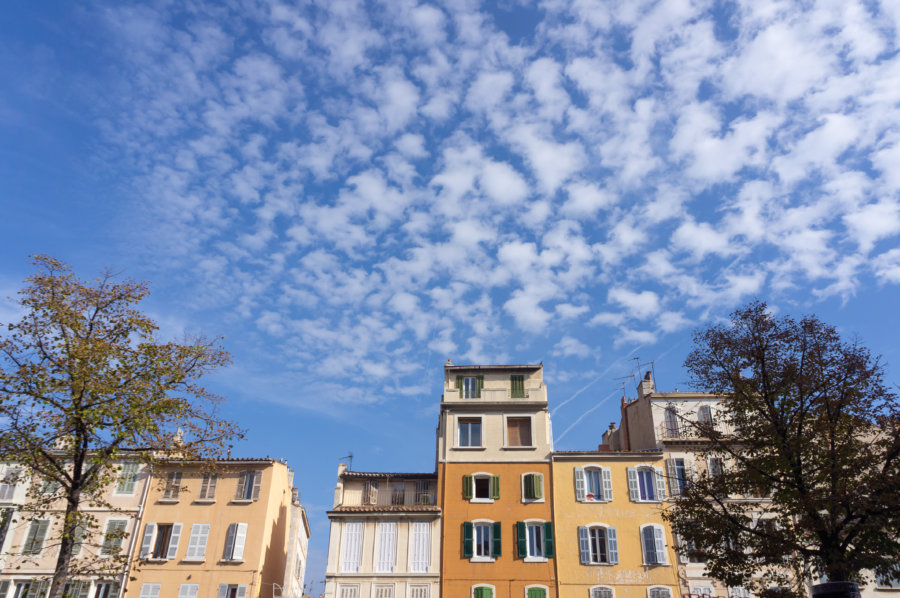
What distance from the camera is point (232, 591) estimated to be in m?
36.0

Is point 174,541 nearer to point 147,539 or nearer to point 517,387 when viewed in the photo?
point 147,539

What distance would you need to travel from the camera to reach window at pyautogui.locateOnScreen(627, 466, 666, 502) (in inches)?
1470

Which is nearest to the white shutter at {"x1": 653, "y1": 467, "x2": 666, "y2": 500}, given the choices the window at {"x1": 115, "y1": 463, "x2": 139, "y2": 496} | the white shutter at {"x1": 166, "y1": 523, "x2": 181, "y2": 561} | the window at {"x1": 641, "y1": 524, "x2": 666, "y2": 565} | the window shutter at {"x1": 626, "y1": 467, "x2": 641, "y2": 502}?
the window shutter at {"x1": 626, "y1": 467, "x2": 641, "y2": 502}

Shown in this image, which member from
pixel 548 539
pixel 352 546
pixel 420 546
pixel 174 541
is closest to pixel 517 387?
pixel 548 539

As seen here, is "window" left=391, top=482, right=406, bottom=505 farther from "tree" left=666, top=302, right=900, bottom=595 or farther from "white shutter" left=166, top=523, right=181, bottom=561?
"tree" left=666, top=302, right=900, bottom=595

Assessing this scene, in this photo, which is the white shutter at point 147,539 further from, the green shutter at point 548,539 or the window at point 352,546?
the green shutter at point 548,539

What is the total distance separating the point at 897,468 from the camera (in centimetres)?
2055

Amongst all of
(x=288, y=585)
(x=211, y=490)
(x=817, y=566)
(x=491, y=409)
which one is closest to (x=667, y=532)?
(x=491, y=409)

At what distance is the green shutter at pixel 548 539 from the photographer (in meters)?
36.2

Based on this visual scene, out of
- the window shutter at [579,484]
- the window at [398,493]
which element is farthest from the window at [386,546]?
the window shutter at [579,484]

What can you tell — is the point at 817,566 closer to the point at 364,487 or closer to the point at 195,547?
the point at 364,487

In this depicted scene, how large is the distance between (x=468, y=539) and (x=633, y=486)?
9.77 metres

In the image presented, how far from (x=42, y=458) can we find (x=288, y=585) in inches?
843

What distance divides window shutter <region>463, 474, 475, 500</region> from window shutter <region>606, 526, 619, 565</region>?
7.75 meters
